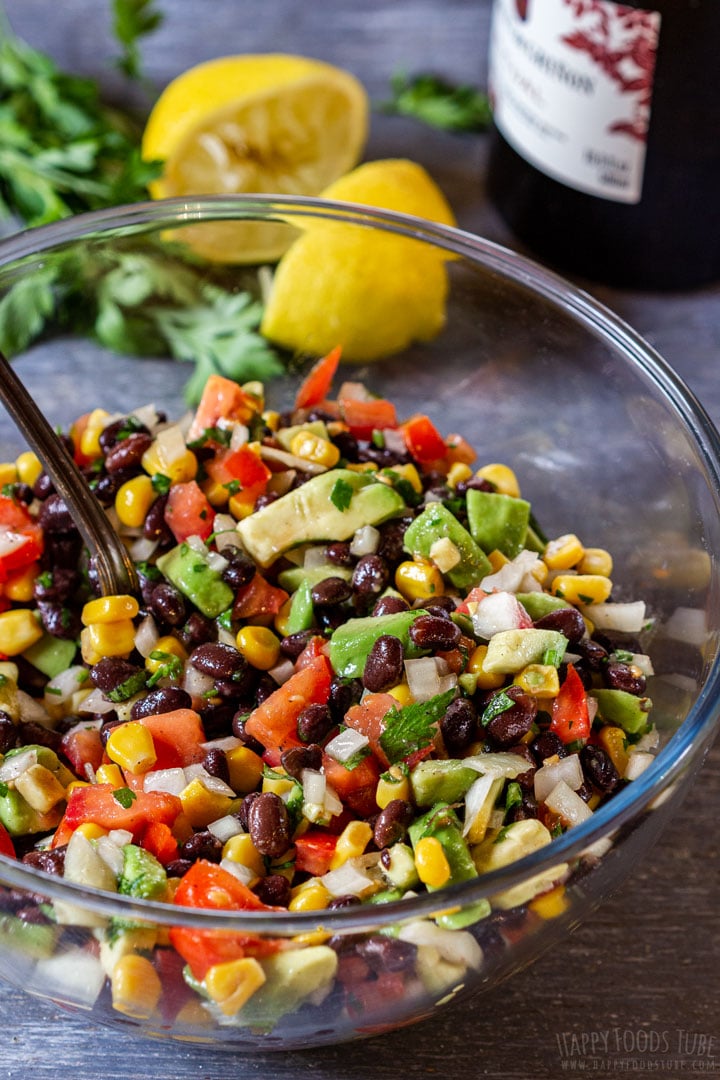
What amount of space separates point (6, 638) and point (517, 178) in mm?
2351

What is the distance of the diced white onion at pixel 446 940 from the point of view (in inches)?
68.9

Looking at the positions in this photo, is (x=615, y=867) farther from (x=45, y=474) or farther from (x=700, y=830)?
(x=45, y=474)

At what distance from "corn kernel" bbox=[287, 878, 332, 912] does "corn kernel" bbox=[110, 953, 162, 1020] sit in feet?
0.83

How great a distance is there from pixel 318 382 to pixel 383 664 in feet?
3.58

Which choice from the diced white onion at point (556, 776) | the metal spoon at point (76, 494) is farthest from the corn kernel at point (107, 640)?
the diced white onion at point (556, 776)

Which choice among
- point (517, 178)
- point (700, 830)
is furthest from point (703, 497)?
point (517, 178)

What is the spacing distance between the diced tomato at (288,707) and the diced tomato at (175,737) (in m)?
0.10

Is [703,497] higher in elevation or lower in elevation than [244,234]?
lower

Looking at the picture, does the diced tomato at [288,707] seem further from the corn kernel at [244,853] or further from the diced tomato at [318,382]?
the diced tomato at [318,382]

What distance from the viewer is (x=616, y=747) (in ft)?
7.58

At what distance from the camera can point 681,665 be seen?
2518mm

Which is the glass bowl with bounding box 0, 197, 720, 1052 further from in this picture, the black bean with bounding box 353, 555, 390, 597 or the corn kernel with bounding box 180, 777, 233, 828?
the black bean with bounding box 353, 555, 390, 597

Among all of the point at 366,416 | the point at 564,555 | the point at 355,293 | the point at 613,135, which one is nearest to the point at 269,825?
the point at 564,555

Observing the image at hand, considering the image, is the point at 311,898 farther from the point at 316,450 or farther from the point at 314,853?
the point at 316,450
